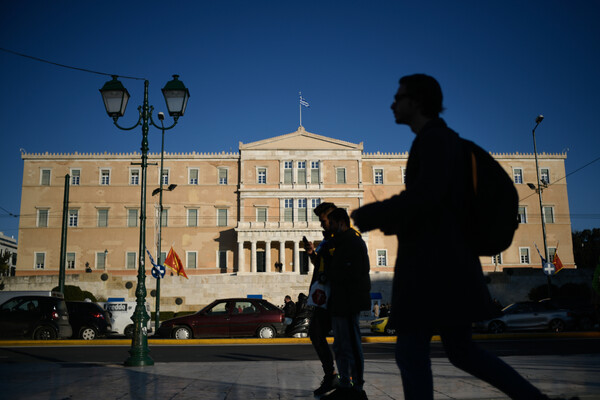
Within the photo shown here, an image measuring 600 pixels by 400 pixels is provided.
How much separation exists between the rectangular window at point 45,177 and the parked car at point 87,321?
1467 inches

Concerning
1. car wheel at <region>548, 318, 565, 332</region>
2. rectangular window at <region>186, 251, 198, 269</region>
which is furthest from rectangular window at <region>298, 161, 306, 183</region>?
car wheel at <region>548, 318, 565, 332</region>

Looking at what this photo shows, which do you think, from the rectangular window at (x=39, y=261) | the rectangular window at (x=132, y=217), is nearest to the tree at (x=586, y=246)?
the rectangular window at (x=132, y=217)

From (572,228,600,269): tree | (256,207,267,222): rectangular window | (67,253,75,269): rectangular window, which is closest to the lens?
(67,253,75,269): rectangular window

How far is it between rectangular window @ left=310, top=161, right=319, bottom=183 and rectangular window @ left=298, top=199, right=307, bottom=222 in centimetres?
235

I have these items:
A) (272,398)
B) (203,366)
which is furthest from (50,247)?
(272,398)

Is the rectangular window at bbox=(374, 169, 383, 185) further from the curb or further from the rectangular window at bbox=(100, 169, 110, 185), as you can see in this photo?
the curb

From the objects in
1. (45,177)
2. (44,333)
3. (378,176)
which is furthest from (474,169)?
(45,177)

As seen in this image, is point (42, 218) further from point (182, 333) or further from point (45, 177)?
point (182, 333)

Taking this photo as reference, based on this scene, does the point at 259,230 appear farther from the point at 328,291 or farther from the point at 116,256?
the point at 328,291

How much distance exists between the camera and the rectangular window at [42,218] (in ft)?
164

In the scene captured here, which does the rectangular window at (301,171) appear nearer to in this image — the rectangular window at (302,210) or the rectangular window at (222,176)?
the rectangular window at (302,210)

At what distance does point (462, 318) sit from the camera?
7.95ft

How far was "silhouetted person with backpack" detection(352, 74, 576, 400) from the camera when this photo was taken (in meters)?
2.40

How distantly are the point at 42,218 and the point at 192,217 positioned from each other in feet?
49.2
